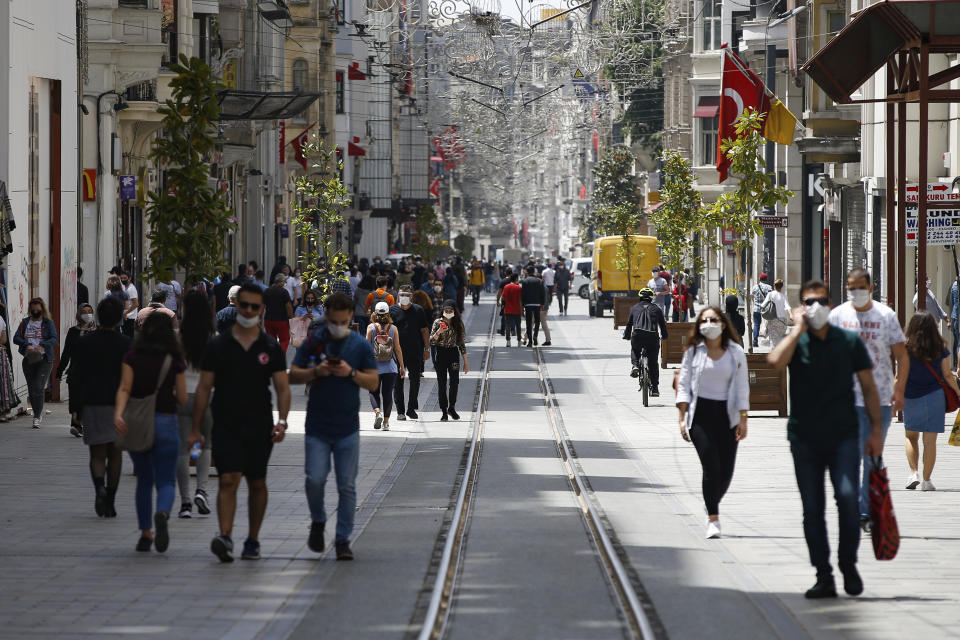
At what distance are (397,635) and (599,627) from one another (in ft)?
3.27

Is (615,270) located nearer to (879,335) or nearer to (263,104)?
(263,104)

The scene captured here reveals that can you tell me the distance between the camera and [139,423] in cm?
1011

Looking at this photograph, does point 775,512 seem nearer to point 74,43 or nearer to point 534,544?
point 534,544

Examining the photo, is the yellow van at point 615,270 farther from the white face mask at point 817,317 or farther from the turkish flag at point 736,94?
the white face mask at point 817,317

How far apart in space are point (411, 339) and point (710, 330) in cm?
1027

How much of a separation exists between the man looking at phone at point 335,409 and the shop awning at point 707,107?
147ft

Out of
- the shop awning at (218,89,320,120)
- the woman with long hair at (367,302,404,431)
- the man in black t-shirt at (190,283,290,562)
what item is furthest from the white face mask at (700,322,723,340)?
the shop awning at (218,89,320,120)

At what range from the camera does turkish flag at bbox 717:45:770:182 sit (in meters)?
27.4

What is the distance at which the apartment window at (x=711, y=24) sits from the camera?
55000 mm

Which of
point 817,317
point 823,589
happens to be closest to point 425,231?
point 817,317

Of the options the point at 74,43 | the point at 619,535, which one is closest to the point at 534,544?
the point at 619,535


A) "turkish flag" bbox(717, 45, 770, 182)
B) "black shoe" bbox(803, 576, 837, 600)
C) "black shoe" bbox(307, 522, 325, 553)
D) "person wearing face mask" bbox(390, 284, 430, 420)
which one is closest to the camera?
"black shoe" bbox(803, 576, 837, 600)

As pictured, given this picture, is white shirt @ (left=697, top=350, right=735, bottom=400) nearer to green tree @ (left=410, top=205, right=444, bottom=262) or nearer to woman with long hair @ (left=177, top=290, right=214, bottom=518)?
woman with long hair @ (left=177, top=290, right=214, bottom=518)

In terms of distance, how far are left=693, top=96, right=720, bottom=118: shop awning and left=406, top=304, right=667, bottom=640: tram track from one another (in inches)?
1469
